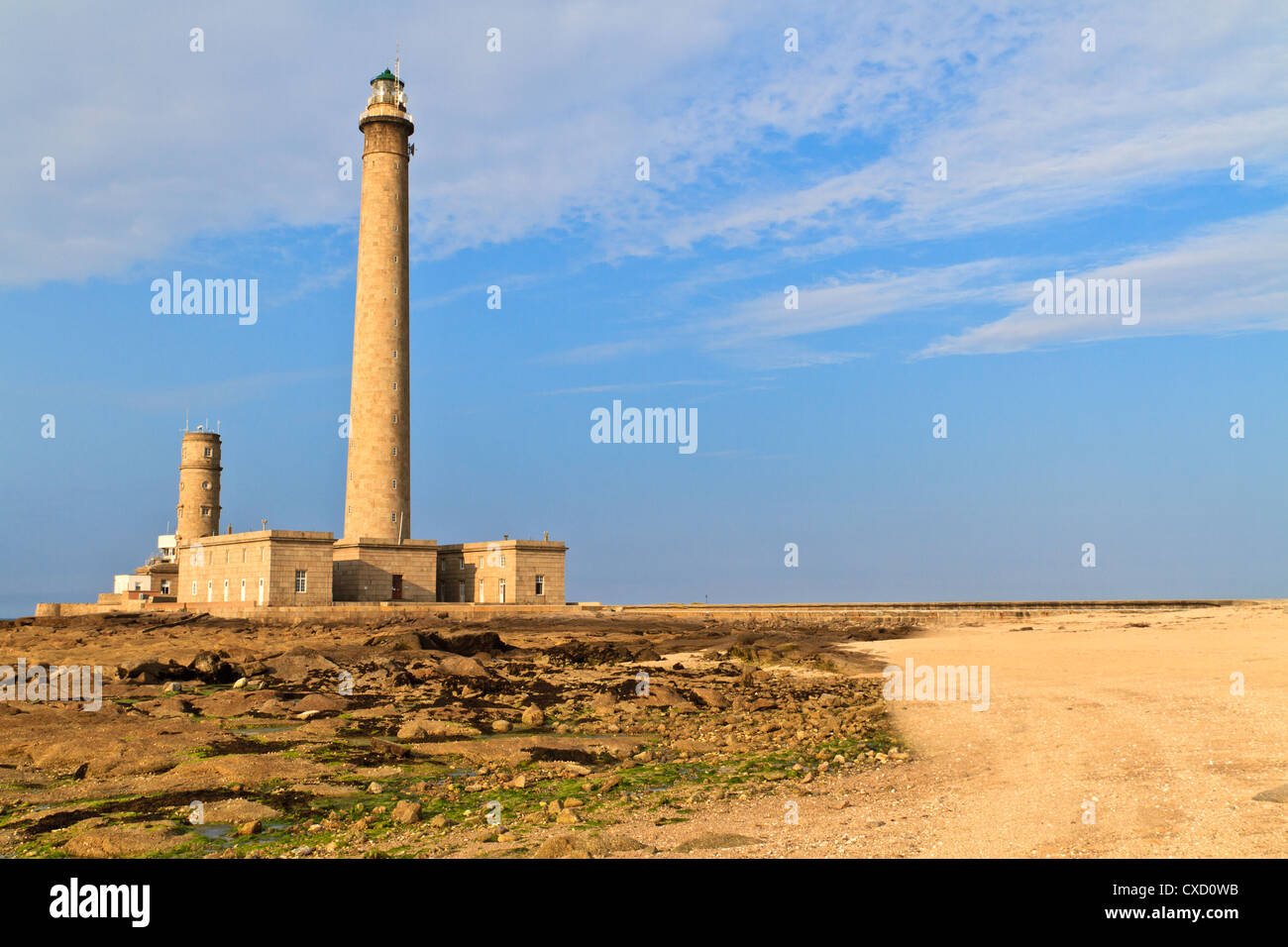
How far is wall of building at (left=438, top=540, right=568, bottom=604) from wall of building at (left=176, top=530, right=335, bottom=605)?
9.30 meters

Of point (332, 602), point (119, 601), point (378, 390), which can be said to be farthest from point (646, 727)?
point (119, 601)

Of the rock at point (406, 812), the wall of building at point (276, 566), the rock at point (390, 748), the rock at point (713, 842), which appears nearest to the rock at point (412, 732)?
the rock at point (390, 748)

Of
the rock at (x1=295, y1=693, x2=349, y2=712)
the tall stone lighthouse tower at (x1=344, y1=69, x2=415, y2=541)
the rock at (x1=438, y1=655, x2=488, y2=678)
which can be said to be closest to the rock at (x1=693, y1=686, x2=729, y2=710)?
the rock at (x1=438, y1=655, x2=488, y2=678)

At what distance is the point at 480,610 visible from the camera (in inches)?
1950

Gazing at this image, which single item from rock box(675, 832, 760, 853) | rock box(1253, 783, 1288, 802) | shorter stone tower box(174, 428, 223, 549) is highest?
shorter stone tower box(174, 428, 223, 549)

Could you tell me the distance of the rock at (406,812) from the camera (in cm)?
927

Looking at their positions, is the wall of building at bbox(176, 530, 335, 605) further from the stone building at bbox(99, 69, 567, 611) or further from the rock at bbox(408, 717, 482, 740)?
the rock at bbox(408, 717, 482, 740)

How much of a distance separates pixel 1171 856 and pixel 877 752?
5.58m

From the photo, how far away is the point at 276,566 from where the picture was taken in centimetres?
4794

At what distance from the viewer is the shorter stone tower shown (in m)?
73.4

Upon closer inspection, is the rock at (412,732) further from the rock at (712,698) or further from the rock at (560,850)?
the rock at (560,850)

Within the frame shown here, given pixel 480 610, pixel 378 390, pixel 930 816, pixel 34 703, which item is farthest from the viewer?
pixel 378 390

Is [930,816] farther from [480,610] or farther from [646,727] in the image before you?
[480,610]

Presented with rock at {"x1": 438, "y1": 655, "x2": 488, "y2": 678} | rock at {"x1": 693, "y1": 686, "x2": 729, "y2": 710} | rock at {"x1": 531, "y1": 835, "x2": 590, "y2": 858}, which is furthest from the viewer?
rock at {"x1": 438, "y1": 655, "x2": 488, "y2": 678}
